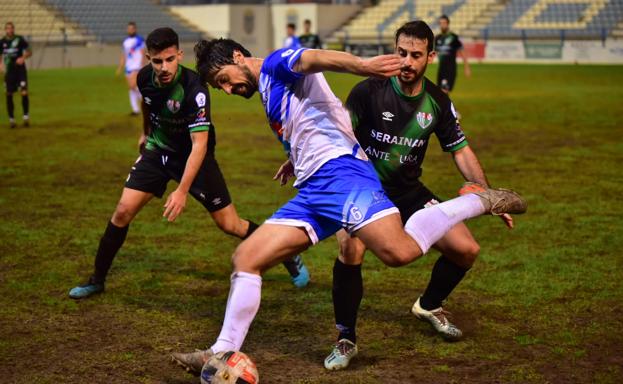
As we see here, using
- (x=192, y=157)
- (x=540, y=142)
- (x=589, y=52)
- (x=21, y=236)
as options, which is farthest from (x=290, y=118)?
(x=589, y=52)

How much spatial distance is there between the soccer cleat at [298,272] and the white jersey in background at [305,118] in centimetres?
246

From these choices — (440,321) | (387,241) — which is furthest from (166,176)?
(387,241)

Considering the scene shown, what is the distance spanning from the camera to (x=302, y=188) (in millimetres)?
5453

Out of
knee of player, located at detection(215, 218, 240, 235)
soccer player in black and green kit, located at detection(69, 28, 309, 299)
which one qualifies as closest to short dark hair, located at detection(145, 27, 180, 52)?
soccer player in black and green kit, located at detection(69, 28, 309, 299)

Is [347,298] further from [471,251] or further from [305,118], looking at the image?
[305,118]

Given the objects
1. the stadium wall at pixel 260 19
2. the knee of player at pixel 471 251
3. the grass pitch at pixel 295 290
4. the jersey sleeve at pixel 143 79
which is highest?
the jersey sleeve at pixel 143 79

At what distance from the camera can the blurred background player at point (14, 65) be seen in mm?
21734

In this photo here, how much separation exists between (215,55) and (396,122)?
147 cm

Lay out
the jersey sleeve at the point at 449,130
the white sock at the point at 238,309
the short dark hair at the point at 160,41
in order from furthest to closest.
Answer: the short dark hair at the point at 160,41, the jersey sleeve at the point at 449,130, the white sock at the point at 238,309

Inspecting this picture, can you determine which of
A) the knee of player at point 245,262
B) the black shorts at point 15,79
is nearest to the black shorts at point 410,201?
the knee of player at point 245,262

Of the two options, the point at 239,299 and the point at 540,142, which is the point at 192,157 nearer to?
the point at 239,299

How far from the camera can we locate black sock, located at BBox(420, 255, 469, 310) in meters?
6.32

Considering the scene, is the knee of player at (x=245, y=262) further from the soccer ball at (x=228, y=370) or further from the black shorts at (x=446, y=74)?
the black shorts at (x=446, y=74)

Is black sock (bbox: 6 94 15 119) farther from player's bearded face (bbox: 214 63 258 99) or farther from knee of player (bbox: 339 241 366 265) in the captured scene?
player's bearded face (bbox: 214 63 258 99)
